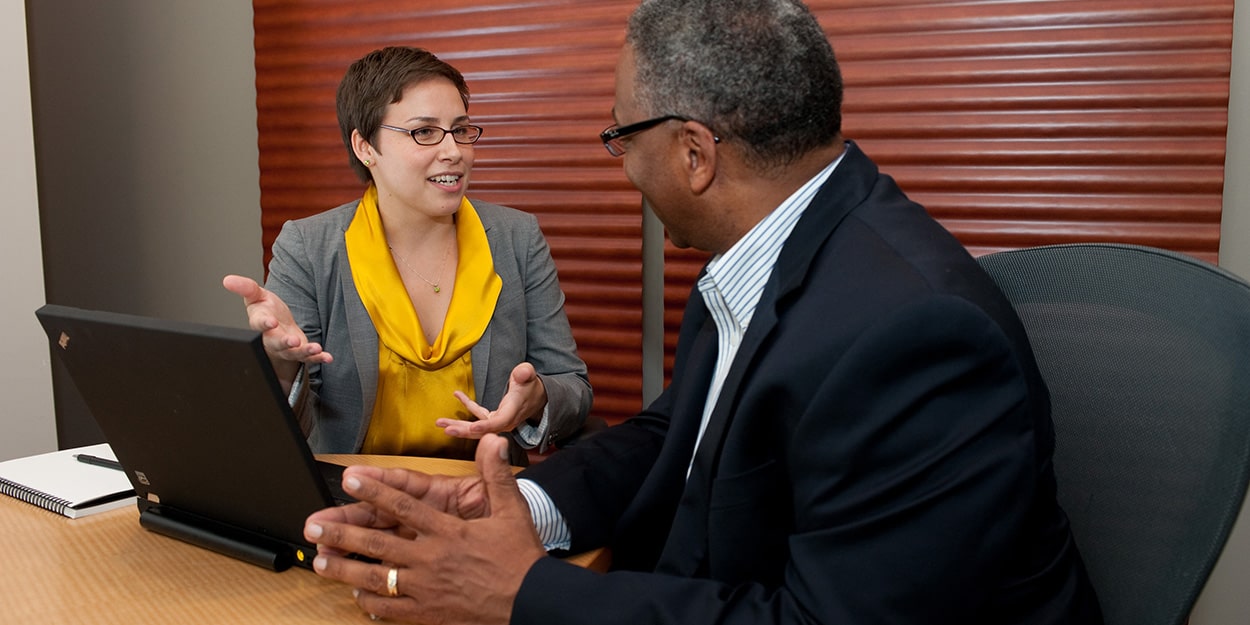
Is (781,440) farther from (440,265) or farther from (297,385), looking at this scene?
(440,265)

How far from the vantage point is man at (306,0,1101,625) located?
3.02 feet

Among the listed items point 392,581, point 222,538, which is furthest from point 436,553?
point 222,538

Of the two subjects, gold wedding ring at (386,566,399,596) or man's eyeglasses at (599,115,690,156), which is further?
man's eyeglasses at (599,115,690,156)

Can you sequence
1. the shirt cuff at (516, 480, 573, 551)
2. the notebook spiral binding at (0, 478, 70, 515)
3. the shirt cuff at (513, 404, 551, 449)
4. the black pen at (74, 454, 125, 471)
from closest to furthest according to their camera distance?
the shirt cuff at (516, 480, 573, 551)
the notebook spiral binding at (0, 478, 70, 515)
the black pen at (74, 454, 125, 471)
the shirt cuff at (513, 404, 551, 449)

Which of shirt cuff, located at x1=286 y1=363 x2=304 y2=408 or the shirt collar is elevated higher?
the shirt collar

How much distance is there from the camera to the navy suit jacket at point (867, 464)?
0.92 meters

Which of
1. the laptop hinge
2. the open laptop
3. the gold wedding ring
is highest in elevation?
the open laptop

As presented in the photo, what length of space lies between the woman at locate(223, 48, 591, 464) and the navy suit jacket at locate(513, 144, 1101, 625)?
3.21ft

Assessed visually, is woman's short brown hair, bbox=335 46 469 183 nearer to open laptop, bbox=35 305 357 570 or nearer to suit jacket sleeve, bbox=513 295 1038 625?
open laptop, bbox=35 305 357 570

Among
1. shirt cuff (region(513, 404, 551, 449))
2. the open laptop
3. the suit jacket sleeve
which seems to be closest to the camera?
the suit jacket sleeve

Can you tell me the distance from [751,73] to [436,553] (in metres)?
0.70

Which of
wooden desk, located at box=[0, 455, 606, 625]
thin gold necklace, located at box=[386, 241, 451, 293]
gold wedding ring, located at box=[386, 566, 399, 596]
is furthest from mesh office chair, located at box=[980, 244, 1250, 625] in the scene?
thin gold necklace, located at box=[386, 241, 451, 293]

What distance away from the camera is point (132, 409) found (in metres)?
1.20

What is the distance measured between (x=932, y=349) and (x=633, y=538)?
598 mm
